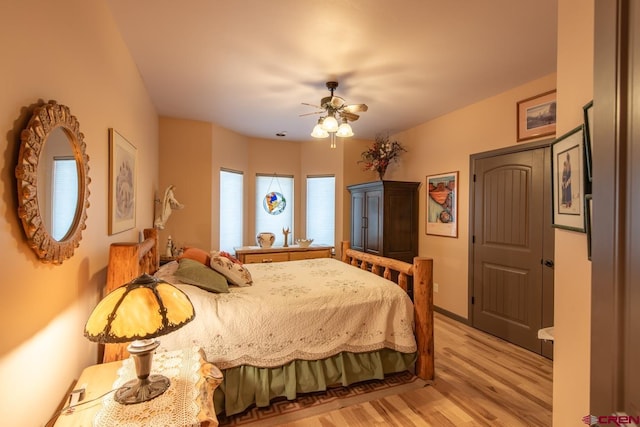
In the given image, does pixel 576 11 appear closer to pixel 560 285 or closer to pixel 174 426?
pixel 560 285

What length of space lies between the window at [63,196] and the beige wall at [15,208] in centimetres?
16

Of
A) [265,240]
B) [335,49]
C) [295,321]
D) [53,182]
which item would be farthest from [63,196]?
[265,240]

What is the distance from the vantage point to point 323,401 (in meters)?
2.26

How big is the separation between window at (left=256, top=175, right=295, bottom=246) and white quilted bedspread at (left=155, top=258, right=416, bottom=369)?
104 inches

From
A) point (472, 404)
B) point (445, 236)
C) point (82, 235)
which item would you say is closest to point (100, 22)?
point (82, 235)

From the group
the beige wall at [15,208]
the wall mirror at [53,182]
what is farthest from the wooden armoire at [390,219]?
the wall mirror at [53,182]

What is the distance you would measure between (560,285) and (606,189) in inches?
30.5

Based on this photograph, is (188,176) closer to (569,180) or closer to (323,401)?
(323,401)

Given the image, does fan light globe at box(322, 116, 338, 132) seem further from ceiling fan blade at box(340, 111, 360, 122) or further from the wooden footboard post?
the wooden footboard post

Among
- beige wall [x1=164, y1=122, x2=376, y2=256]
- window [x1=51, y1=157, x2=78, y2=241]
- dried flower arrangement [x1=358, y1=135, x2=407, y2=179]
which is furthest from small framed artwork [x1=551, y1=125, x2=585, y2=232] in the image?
beige wall [x1=164, y1=122, x2=376, y2=256]

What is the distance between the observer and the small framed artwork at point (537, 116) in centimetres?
289

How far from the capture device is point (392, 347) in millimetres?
2463

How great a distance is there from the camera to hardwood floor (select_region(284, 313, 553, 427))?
206 centimetres

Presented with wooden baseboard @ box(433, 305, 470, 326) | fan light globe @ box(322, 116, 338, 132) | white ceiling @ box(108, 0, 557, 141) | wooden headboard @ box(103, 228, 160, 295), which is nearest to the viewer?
wooden headboard @ box(103, 228, 160, 295)
